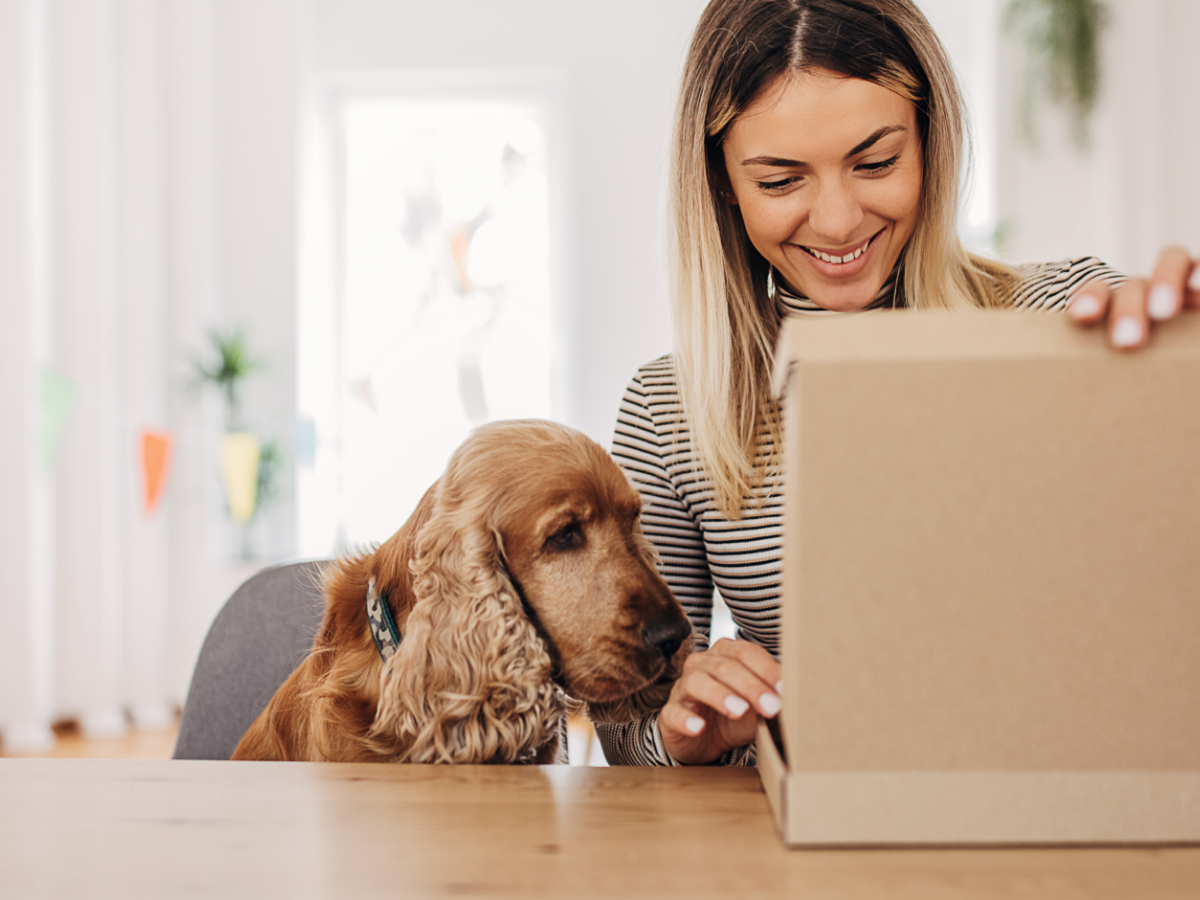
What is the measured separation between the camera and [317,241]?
490 cm

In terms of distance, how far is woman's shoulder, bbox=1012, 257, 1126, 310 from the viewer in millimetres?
1262

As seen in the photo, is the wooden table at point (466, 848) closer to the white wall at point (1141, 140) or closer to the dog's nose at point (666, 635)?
the dog's nose at point (666, 635)

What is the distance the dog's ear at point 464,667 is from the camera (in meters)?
0.98

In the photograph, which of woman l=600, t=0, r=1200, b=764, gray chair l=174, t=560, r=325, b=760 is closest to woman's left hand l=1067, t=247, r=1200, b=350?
woman l=600, t=0, r=1200, b=764

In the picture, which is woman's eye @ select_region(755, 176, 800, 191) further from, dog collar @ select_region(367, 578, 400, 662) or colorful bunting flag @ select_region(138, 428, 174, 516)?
colorful bunting flag @ select_region(138, 428, 174, 516)

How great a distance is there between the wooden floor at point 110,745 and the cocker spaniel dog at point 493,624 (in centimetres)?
308

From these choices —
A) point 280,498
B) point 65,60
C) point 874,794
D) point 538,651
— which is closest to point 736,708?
point 874,794

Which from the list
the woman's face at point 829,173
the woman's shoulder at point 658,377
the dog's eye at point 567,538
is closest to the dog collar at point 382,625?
the dog's eye at point 567,538

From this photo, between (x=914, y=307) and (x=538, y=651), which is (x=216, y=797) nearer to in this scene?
(x=538, y=651)

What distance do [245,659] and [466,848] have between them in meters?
1.03

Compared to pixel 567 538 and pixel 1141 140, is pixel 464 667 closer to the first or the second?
pixel 567 538

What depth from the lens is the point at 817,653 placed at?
0.58 metres

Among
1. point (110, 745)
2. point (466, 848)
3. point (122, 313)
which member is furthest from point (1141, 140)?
point (110, 745)

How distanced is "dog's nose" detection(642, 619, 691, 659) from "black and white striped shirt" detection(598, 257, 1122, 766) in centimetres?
20
